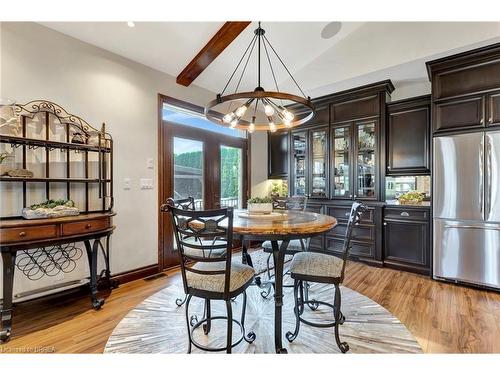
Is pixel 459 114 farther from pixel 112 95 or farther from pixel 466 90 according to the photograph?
pixel 112 95

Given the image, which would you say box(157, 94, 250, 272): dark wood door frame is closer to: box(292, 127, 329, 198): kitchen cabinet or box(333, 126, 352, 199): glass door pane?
box(292, 127, 329, 198): kitchen cabinet

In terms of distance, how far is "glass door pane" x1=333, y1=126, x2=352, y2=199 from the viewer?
13.2 ft

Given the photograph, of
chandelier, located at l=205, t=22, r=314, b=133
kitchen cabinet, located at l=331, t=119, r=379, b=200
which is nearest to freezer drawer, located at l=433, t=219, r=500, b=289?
kitchen cabinet, located at l=331, t=119, r=379, b=200

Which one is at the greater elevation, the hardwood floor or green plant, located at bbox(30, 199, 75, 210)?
green plant, located at bbox(30, 199, 75, 210)

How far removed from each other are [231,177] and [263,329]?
2.90m

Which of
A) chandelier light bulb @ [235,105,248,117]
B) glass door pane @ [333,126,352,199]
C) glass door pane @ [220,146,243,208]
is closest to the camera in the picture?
chandelier light bulb @ [235,105,248,117]

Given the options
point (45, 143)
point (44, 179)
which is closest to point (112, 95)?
point (45, 143)

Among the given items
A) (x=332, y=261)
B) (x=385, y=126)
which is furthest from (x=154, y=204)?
(x=385, y=126)

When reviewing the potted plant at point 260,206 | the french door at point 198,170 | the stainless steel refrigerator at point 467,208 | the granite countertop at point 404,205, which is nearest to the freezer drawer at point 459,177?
the stainless steel refrigerator at point 467,208

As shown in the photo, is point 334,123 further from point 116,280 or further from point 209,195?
point 116,280

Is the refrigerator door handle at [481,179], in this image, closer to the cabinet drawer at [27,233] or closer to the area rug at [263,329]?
the area rug at [263,329]

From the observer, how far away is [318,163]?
171 inches

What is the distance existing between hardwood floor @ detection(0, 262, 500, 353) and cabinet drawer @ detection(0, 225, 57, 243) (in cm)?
76

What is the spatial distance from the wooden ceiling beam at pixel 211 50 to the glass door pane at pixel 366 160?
231cm
